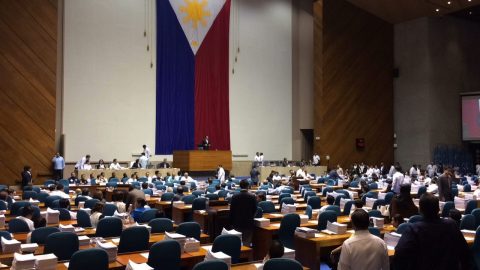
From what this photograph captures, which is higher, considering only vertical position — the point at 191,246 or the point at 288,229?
the point at 191,246

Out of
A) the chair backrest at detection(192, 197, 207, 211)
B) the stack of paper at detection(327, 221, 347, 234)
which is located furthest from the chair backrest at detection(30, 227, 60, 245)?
the chair backrest at detection(192, 197, 207, 211)

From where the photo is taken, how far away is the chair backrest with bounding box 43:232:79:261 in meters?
6.13

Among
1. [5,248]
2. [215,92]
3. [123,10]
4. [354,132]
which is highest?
[123,10]

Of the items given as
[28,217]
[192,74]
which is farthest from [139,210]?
[192,74]

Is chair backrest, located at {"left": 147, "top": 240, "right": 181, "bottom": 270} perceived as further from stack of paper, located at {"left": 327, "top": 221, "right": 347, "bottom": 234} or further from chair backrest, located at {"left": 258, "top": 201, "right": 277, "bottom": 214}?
chair backrest, located at {"left": 258, "top": 201, "right": 277, "bottom": 214}

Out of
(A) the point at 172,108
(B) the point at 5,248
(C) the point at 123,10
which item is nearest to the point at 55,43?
(C) the point at 123,10

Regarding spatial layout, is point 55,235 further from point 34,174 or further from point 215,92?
point 215,92

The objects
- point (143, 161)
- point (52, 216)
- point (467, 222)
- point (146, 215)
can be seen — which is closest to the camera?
point (467, 222)

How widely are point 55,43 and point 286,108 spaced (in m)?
14.2

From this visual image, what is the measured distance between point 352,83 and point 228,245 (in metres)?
24.5

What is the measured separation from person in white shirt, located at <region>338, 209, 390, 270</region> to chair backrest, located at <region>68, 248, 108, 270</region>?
2.58 metres

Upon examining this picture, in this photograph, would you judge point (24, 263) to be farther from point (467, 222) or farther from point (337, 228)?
point (467, 222)

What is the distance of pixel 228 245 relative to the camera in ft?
20.4

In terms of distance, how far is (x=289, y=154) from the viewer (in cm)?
2997
